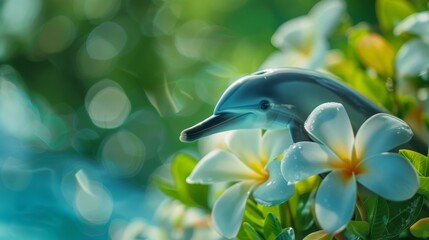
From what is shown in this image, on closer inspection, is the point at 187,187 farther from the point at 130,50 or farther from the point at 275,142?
the point at 130,50

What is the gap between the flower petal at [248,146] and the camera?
0.30 metres

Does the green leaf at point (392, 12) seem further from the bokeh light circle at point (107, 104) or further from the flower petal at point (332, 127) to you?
the bokeh light circle at point (107, 104)

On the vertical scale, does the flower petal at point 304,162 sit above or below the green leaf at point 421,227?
above

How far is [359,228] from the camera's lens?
0.26 meters

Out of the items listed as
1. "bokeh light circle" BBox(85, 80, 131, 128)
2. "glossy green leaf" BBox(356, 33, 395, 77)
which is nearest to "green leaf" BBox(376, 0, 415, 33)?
"glossy green leaf" BBox(356, 33, 395, 77)

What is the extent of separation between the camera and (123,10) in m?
0.75

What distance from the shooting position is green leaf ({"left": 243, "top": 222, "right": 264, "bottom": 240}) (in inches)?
11.3

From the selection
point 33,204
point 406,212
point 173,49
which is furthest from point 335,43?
point 406,212

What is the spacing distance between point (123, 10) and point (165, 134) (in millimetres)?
145

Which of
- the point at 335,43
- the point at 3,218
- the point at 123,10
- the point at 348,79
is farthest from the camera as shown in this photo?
the point at 123,10

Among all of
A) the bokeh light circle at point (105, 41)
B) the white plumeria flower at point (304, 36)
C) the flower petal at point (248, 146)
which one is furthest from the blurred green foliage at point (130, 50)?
the flower petal at point (248, 146)

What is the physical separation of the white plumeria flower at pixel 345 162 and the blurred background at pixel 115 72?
0.38 metres

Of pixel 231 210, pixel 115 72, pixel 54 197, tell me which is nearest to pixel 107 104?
pixel 115 72

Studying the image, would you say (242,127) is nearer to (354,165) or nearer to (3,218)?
(354,165)
